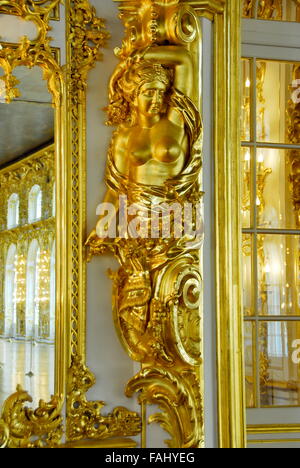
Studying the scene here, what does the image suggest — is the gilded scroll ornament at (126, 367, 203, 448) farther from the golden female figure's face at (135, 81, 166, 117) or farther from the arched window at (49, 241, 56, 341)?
the golden female figure's face at (135, 81, 166, 117)

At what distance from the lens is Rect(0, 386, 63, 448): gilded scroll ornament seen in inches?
99.7

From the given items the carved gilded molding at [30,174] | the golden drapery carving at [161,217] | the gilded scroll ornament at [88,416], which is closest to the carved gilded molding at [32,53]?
the carved gilded molding at [30,174]

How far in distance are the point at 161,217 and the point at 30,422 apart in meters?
0.88

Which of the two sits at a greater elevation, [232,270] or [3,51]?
[3,51]

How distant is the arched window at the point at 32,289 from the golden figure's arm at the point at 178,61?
801 millimetres

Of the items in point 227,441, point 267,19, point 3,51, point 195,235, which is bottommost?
point 227,441

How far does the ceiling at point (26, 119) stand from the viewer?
261cm

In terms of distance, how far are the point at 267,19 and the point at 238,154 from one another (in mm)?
720

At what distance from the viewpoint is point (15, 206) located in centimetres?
259

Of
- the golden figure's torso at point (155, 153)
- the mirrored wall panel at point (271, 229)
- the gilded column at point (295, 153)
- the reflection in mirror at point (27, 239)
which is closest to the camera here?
the reflection in mirror at point (27, 239)

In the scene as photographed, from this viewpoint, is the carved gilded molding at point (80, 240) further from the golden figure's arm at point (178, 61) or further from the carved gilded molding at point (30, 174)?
the golden figure's arm at point (178, 61)

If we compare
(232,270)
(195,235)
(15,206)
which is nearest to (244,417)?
(232,270)

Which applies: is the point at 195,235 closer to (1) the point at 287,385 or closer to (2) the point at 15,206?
(2) the point at 15,206

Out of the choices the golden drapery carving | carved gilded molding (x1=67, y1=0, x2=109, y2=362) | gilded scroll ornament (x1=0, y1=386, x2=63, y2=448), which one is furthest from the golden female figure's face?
gilded scroll ornament (x1=0, y1=386, x2=63, y2=448)
